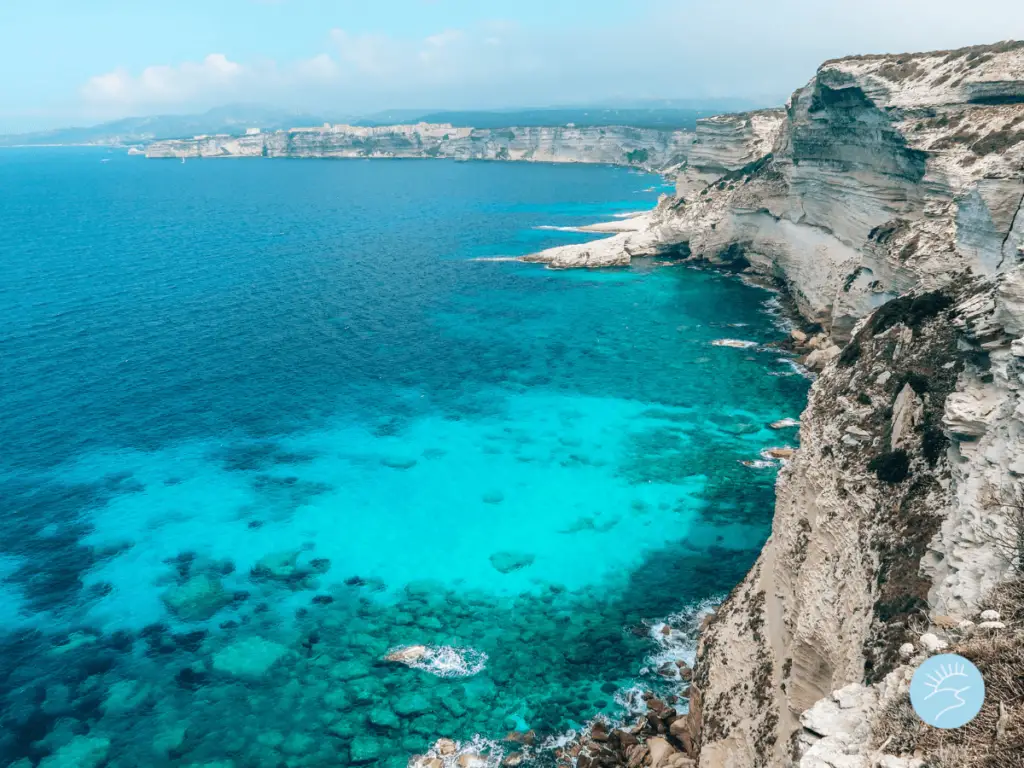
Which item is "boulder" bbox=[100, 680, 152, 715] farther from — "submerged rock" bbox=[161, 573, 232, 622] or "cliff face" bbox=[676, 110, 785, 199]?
"cliff face" bbox=[676, 110, 785, 199]

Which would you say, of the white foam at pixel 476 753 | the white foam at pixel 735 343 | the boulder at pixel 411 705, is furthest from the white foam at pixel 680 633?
the white foam at pixel 735 343

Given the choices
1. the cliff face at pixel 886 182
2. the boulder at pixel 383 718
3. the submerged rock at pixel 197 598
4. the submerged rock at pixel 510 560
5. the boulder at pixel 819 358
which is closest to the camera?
the boulder at pixel 383 718

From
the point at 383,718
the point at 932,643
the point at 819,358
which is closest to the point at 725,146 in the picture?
the point at 819,358

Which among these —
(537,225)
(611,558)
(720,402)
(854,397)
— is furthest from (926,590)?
(537,225)

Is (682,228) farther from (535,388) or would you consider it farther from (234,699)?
(234,699)

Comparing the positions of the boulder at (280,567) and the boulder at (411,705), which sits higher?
the boulder at (280,567)

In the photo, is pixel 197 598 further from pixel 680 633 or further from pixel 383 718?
pixel 680 633

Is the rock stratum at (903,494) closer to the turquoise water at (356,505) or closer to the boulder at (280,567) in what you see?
the turquoise water at (356,505)
